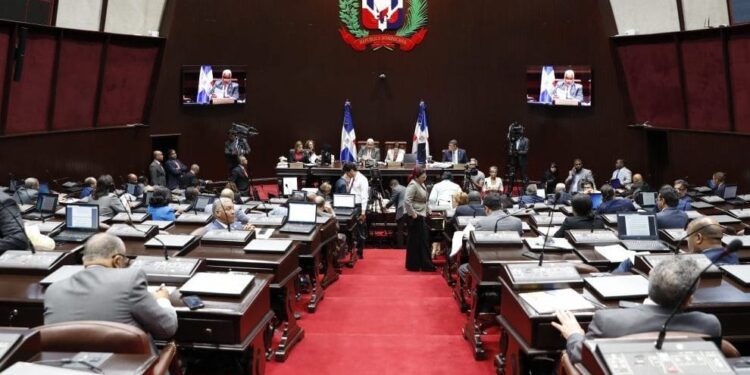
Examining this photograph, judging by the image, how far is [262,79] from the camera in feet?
49.3

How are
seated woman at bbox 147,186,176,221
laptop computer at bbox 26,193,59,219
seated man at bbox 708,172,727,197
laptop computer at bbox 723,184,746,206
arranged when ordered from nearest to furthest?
1. seated woman at bbox 147,186,176,221
2. laptop computer at bbox 26,193,59,219
3. laptop computer at bbox 723,184,746,206
4. seated man at bbox 708,172,727,197

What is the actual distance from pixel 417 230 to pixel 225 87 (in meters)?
8.44

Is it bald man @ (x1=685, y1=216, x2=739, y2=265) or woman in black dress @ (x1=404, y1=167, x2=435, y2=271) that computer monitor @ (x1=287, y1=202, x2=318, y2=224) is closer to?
woman in black dress @ (x1=404, y1=167, x2=435, y2=271)

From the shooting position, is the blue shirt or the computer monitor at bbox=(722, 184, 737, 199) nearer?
the blue shirt

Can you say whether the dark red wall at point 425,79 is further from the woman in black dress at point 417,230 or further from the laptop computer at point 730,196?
the woman in black dress at point 417,230

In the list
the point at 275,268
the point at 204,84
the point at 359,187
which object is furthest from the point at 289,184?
the point at 204,84

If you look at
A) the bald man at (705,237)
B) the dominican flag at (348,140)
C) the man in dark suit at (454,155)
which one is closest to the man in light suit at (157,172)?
the dominican flag at (348,140)

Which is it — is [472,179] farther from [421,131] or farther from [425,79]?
[425,79]

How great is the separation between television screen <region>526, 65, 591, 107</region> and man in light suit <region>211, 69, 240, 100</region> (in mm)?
6561

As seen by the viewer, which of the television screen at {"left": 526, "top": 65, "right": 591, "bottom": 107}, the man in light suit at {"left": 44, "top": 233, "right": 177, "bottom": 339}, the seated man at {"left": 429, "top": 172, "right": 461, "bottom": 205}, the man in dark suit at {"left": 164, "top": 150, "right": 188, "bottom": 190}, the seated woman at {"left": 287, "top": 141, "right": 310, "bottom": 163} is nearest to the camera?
the man in light suit at {"left": 44, "top": 233, "right": 177, "bottom": 339}

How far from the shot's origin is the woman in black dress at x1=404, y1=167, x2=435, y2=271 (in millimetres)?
7457

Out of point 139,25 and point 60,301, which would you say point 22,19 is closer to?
point 139,25

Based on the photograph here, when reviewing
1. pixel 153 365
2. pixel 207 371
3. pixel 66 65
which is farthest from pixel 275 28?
pixel 153 365

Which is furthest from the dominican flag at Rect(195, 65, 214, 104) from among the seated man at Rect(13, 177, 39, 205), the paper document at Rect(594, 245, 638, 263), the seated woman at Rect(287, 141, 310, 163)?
the paper document at Rect(594, 245, 638, 263)
